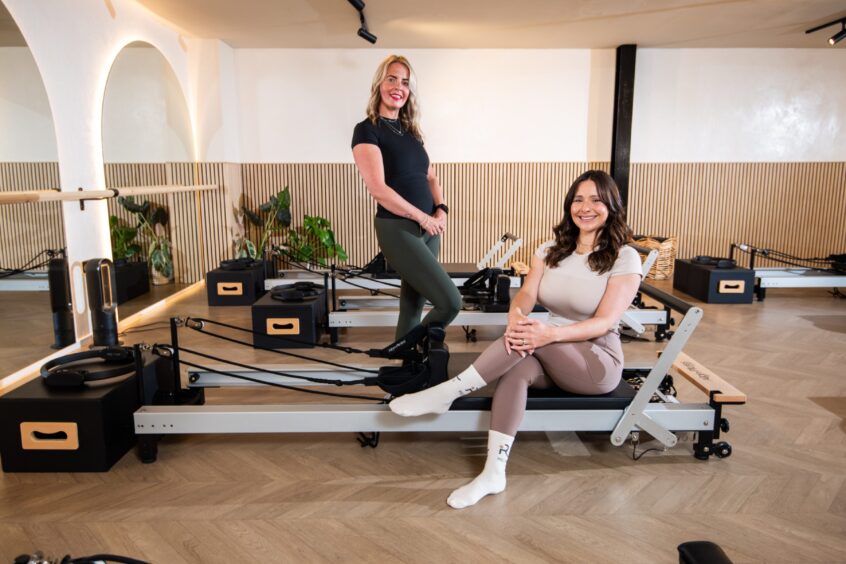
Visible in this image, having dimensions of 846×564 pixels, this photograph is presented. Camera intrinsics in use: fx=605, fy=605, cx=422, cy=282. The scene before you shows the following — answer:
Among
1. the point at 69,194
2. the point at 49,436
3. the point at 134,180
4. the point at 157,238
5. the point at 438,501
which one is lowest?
the point at 438,501

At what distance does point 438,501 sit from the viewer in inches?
84.7

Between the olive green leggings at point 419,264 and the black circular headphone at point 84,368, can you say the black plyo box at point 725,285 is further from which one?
the black circular headphone at point 84,368

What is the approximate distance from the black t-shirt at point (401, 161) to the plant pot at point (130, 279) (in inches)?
120

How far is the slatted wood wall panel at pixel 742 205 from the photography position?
23.2 ft

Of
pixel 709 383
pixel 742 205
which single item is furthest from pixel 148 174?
pixel 742 205

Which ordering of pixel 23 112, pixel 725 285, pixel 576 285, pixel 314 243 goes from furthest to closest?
pixel 314 243
pixel 725 285
pixel 23 112
pixel 576 285

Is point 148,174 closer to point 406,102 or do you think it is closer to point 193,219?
point 193,219

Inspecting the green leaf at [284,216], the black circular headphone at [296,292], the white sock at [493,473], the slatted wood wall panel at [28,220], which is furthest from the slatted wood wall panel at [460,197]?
the white sock at [493,473]

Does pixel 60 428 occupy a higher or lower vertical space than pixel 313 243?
lower

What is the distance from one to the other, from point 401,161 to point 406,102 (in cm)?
26

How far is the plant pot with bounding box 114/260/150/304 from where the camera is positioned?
4.87 meters

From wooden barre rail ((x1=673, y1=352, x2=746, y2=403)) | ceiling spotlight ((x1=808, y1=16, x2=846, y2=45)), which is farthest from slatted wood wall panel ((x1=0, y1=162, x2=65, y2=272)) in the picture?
ceiling spotlight ((x1=808, y1=16, x2=846, y2=45))

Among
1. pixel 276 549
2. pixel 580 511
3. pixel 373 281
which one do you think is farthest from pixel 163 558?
pixel 373 281

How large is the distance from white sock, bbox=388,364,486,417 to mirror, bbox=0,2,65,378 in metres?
2.46
